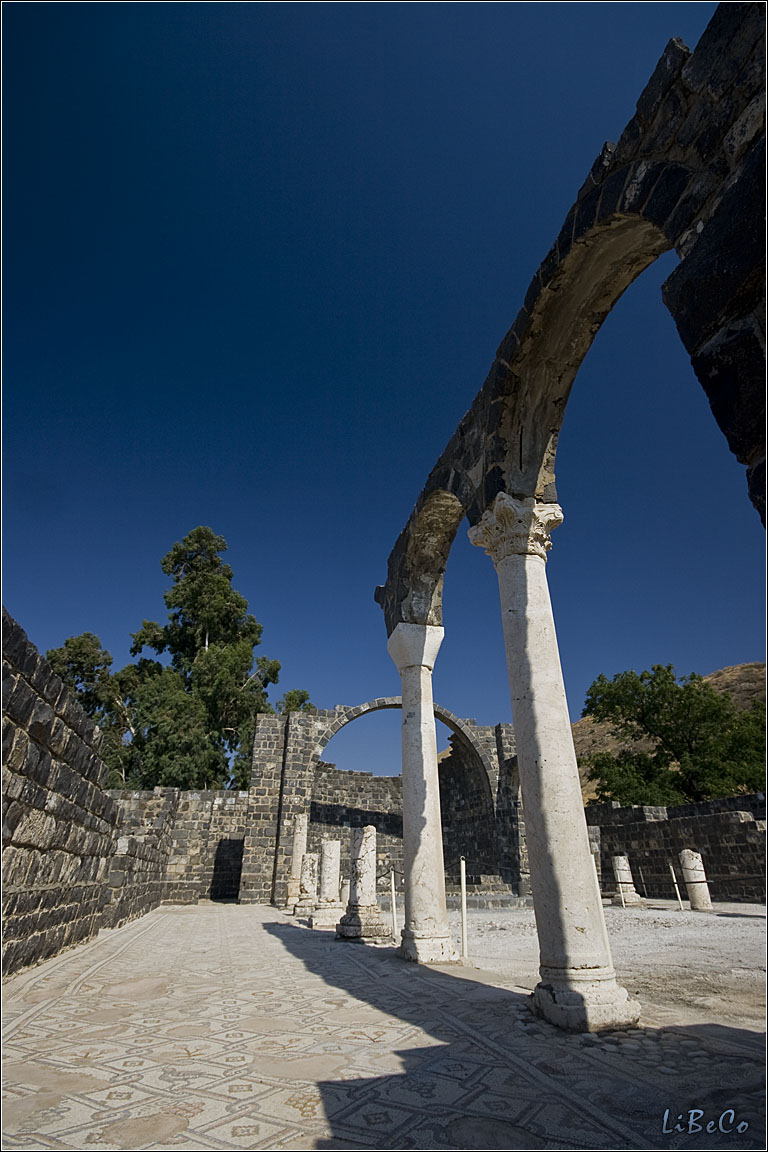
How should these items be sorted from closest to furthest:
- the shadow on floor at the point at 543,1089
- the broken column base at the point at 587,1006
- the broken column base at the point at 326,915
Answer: the shadow on floor at the point at 543,1089 < the broken column base at the point at 587,1006 < the broken column base at the point at 326,915

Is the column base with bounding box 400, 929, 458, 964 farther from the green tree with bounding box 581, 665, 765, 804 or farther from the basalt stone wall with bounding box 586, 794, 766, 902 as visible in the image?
the green tree with bounding box 581, 665, 765, 804

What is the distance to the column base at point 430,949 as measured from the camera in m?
5.97

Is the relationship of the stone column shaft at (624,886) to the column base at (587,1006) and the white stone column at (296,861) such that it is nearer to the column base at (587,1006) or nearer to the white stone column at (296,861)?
the white stone column at (296,861)

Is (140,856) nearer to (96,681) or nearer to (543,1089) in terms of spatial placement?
(543,1089)

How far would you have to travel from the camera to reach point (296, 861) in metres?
15.5

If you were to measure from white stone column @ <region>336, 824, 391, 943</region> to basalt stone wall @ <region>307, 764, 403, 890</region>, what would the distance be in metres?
11.8

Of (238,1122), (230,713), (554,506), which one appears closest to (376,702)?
(230,713)

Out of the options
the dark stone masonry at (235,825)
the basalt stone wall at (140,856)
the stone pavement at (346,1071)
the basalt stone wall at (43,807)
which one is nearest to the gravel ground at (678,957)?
the stone pavement at (346,1071)

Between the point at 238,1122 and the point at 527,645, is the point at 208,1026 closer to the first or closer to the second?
the point at 238,1122

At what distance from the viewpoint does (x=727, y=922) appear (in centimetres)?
946

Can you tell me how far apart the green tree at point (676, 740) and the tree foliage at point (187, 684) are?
16.8 m

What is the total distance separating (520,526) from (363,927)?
652 cm

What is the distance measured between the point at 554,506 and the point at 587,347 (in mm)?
1390

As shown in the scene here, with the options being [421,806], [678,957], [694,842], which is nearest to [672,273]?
[421,806]
